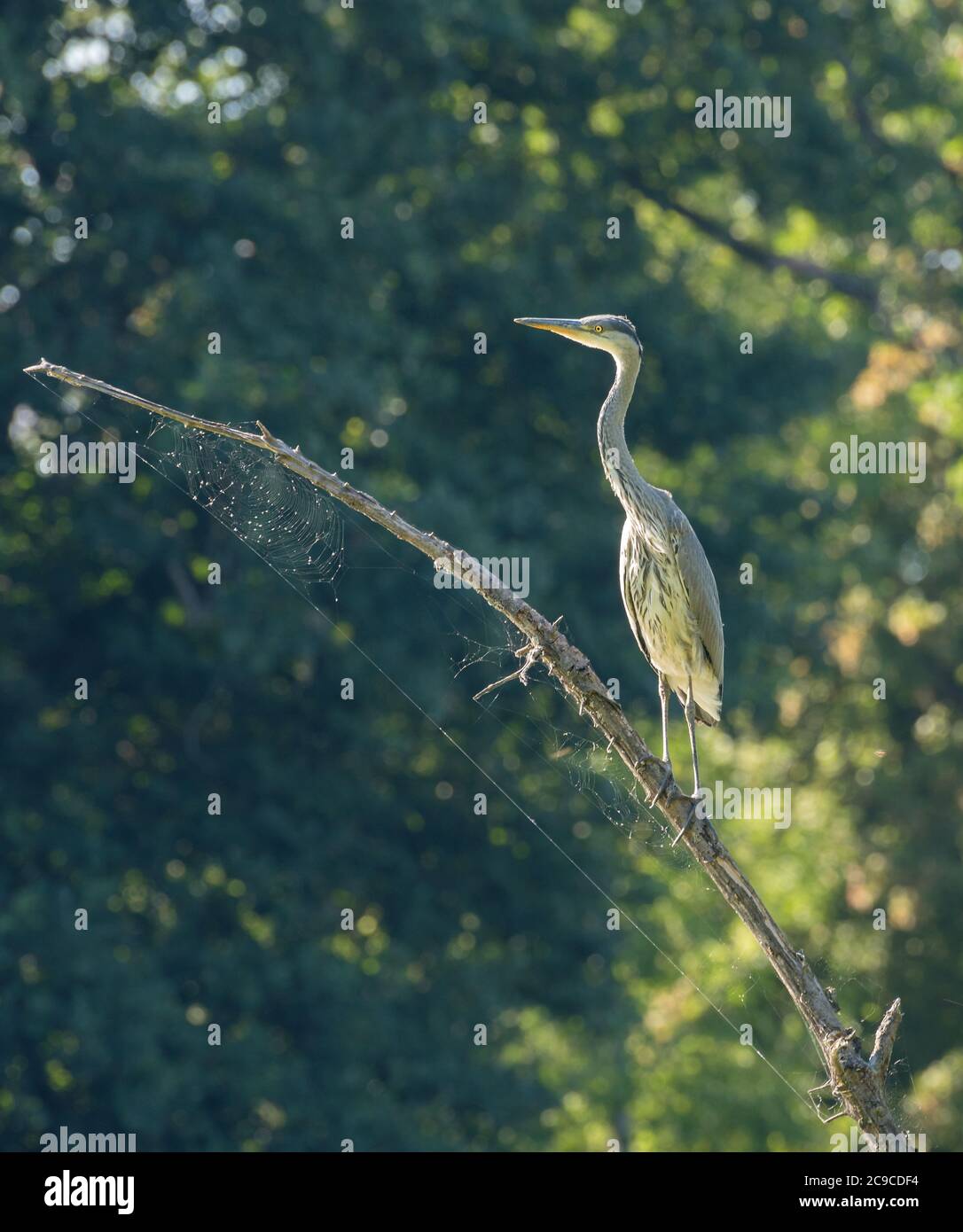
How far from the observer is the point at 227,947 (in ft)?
57.8

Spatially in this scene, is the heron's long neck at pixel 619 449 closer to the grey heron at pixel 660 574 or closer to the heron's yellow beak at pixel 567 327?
the grey heron at pixel 660 574

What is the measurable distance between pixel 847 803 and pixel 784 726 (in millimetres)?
1369

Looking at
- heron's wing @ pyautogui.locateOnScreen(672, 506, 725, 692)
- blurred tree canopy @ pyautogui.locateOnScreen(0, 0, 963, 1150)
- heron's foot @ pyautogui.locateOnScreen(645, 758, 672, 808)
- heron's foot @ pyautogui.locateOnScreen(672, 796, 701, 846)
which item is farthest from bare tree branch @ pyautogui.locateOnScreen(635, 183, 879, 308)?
heron's foot @ pyautogui.locateOnScreen(672, 796, 701, 846)

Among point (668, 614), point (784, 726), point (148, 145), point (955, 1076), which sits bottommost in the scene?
point (955, 1076)

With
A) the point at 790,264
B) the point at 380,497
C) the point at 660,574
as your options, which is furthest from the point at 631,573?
the point at 790,264

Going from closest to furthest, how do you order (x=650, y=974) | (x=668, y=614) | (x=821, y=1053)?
(x=821, y=1053) → (x=668, y=614) → (x=650, y=974)

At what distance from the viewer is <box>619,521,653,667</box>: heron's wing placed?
912 centimetres

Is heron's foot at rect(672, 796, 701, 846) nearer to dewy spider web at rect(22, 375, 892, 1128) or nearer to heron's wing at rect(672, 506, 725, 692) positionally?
dewy spider web at rect(22, 375, 892, 1128)

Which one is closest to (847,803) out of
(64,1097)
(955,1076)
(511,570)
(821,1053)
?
(955,1076)

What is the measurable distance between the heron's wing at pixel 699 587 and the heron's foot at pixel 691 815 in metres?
2.57

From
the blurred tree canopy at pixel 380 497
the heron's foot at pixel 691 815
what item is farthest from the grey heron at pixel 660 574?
the blurred tree canopy at pixel 380 497

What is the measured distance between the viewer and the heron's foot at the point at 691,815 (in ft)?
21.1

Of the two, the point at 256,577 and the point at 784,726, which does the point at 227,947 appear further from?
the point at 784,726

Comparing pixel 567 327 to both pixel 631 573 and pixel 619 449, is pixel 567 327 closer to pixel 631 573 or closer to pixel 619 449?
pixel 619 449
